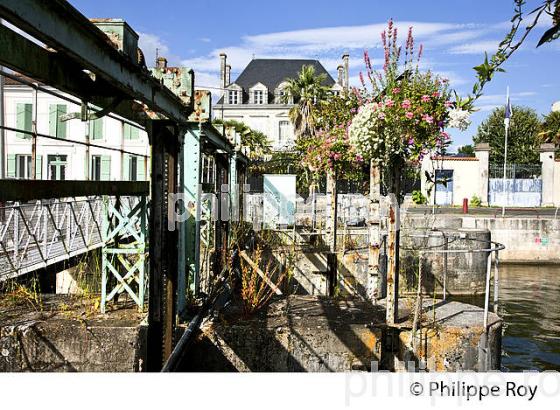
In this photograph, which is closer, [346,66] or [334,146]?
[334,146]

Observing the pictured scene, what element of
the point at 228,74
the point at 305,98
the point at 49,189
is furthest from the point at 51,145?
the point at 228,74

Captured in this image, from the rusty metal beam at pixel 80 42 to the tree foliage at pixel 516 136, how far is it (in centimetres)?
4416

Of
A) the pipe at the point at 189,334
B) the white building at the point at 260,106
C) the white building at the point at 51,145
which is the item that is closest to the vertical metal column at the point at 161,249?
the pipe at the point at 189,334

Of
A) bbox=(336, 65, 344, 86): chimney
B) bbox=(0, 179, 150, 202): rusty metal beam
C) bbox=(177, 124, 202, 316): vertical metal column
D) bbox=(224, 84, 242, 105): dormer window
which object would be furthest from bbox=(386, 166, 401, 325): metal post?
bbox=(336, 65, 344, 86): chimney

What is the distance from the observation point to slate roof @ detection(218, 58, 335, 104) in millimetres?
51719

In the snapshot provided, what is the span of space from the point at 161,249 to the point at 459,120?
9.71ft

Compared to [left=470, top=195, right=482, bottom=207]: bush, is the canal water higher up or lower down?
lower down

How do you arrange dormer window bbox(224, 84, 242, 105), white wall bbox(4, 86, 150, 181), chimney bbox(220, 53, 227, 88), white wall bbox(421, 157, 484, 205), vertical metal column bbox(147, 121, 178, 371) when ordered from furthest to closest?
chimney bbox(220, 53, 227, 88), dormer window bbox(224, 84, 242, 105), white wall bbox(421, 157, 484, 205), white wall bbox(4, 86, 150, 181), vertical metal column bbox(147, 121, 178, 371)

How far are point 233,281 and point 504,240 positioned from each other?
1681cm

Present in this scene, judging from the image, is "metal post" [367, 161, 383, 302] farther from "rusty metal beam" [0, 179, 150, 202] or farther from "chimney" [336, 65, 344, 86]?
"chimney" [336, 65, 344, 86]

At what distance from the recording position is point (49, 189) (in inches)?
109

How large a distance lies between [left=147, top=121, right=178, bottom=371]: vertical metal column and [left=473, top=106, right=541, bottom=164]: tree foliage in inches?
1716

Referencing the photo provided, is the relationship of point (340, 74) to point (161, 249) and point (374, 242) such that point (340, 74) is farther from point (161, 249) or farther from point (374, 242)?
point (161, 249)

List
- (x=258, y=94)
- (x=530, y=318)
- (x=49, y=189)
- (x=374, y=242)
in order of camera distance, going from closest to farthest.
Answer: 1. (x=49, y=189)
2. (x=374, y=242)
3. (x=530, y=318)
4. (x=258, y=94)
